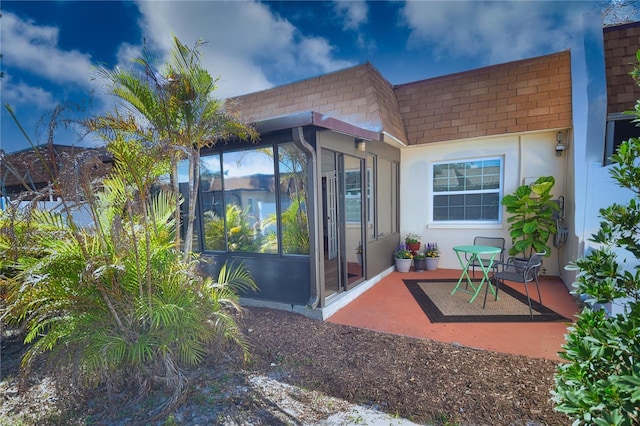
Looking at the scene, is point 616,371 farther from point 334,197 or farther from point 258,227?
point 258,227

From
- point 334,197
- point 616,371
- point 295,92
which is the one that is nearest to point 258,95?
point 295,92

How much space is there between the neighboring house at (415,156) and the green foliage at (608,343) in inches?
109

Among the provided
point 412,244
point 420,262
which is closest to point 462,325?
point 420,262

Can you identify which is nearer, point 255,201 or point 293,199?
point 293,199

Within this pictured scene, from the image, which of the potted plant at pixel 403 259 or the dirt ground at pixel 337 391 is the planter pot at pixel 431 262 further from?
the dirt ground at pixel 337 391

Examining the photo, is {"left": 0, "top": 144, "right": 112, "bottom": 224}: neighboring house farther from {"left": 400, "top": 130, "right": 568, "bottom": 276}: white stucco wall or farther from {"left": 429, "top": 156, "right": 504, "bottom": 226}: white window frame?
{"left": 429, "top": 156, "right": 504, "bottom": 226}: white window frame

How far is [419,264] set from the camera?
21.1 ft

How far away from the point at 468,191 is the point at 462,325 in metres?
3.69

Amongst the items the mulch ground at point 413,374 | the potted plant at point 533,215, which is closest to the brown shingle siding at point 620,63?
the potted plant at point 533,215

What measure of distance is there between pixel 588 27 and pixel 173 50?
6322mm

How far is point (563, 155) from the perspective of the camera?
18.3ft

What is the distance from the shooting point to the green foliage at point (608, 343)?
1.33 m

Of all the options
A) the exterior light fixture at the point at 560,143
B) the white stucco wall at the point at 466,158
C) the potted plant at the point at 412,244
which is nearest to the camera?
the exterior light fixture at the point at 560,143

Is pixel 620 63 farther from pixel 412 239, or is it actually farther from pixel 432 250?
pixel 412 239
